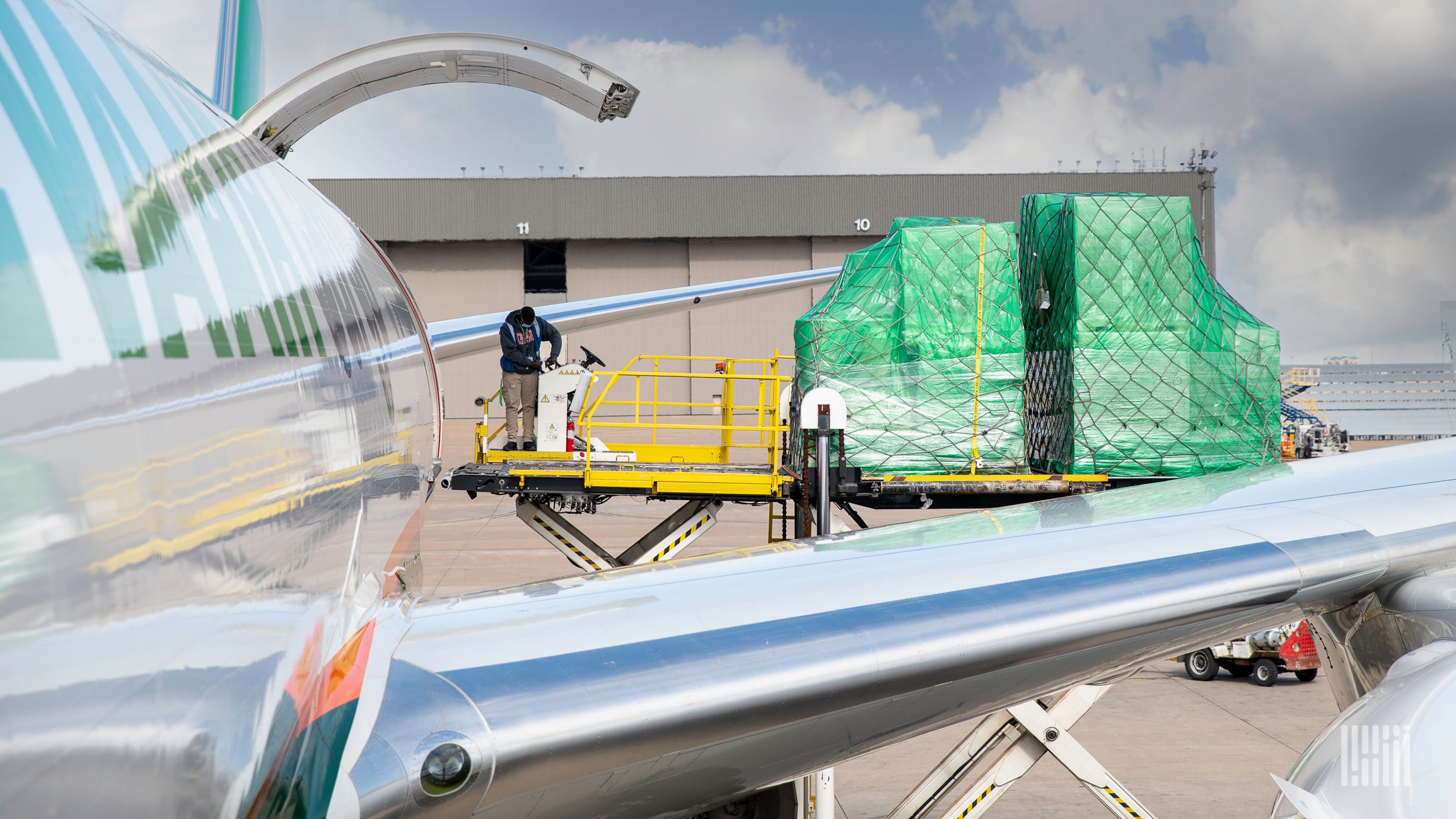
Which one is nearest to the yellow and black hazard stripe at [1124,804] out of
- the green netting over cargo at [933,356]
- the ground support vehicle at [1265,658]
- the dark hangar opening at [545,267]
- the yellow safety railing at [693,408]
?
the yellow safety railing at [693,408]

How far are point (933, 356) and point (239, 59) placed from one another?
216 inches

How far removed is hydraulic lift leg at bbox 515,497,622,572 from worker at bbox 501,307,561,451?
44.3 inches

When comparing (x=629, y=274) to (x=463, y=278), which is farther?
(x=463, y=278)

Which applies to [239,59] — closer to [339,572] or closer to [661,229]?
[339,572]

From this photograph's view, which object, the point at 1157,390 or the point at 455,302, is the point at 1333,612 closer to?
the point at 1157,390

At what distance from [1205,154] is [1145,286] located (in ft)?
107

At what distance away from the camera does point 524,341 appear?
9.77 m

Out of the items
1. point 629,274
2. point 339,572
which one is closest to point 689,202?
point 629,274

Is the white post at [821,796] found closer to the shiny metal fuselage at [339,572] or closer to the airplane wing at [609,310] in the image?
the shiny metal fuselage at [339,572]

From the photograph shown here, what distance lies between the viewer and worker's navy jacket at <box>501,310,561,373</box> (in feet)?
31.6

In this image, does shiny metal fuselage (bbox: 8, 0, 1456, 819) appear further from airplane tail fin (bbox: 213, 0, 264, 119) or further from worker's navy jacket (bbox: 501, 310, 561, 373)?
worker's navy jacket (bbox: 501, 310, 561, 373)

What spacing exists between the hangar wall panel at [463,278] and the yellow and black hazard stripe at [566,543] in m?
29.0

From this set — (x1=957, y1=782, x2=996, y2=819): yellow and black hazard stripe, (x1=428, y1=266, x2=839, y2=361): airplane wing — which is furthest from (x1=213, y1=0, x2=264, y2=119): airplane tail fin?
(x1=957, y1=782, x2=996, y2=819): yellow and black hazard stripe

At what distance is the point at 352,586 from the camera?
233 centimetres
